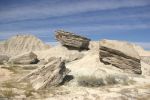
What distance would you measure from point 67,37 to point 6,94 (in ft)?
110

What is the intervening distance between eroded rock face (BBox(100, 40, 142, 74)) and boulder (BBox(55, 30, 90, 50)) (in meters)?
23.7

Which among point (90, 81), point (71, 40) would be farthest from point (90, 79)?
point (71, 40)

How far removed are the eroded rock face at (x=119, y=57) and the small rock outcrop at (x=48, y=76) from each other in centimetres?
619

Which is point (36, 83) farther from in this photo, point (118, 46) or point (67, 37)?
point (67, 37)

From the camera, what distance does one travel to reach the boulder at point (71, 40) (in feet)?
190

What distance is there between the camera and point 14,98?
24.5 m

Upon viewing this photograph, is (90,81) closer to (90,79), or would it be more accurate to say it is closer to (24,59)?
(90,79)

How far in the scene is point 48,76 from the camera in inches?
1127

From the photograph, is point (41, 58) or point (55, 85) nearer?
point (55, 85)

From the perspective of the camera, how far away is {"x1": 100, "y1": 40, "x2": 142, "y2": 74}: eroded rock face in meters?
33.8

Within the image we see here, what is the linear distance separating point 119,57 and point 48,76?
29.6 feet

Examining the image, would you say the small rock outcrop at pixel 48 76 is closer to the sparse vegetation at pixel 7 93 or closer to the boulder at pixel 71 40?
the sparse vegetation at pixel 7 93

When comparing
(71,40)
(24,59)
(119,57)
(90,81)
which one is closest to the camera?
(90,81)

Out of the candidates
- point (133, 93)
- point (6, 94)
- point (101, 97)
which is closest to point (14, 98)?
point (6, 94)
